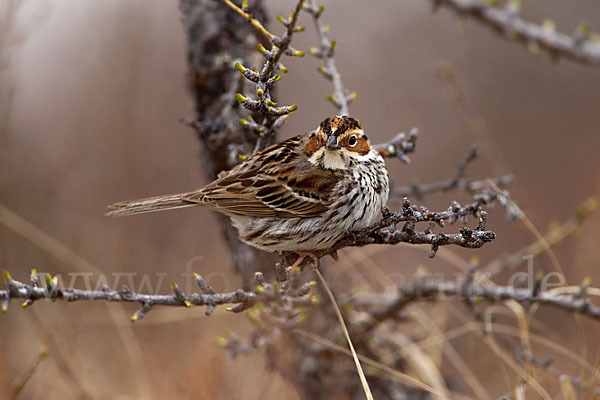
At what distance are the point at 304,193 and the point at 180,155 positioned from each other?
13.0ft

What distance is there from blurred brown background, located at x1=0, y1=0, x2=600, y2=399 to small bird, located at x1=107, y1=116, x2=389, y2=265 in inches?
40.8

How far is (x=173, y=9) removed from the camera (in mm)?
7906

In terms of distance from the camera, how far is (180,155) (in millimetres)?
6734

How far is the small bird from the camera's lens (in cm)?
290

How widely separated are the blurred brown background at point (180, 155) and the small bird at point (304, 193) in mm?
1035

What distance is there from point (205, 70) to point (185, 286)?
2280 mm

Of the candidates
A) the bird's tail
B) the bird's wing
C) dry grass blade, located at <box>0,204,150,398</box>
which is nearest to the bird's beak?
the bird's wing

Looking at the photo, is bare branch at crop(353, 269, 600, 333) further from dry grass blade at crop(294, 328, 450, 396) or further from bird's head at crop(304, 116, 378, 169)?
bird's head at crop(304, 116, 378, 169)

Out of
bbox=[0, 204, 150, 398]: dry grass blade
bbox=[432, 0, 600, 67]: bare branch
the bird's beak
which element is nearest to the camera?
bbox=[432, 0, 600, 67]: bare branch

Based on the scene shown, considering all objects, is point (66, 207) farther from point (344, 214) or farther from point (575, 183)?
point (575, 183)

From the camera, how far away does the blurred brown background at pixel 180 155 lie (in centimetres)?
419

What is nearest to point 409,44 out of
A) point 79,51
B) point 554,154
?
point 554,154

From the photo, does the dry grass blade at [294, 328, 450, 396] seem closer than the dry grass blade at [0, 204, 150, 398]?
Yes

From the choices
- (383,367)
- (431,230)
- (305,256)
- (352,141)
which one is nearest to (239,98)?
(431,230)
